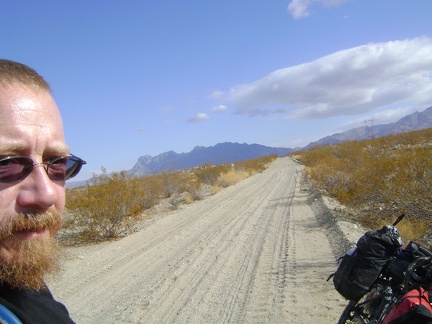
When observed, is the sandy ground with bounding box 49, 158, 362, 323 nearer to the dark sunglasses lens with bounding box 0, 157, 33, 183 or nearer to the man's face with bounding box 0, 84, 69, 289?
the man's face with bounding box 0, 84, 69, 289

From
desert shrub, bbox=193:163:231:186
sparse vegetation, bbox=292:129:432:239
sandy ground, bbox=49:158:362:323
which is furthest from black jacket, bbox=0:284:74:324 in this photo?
desert shrub, bbox=193:163:231:186

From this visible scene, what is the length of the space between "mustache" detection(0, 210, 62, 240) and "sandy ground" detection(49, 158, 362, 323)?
164 inches

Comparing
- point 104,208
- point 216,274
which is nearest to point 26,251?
point 216,274

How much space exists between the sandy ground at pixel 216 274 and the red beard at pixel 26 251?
4.11 m

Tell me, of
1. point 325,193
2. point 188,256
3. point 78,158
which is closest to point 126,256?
point 188,256

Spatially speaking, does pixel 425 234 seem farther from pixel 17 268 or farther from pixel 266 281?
pixel 17 268

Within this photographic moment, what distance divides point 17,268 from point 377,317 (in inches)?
123

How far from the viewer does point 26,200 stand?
115 centimetres

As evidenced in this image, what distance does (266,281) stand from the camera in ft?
19.8

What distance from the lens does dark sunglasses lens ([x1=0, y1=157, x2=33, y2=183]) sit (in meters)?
1.12

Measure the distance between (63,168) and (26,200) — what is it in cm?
27

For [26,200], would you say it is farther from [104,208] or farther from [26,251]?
[104,208]

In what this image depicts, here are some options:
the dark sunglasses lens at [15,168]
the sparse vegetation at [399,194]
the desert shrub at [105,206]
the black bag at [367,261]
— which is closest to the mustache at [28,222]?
the dark sunglasses lens at [15,168]

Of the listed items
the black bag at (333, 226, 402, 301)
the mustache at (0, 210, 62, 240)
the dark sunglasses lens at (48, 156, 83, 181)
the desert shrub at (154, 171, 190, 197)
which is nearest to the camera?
the mustache at (0, 210, 62, 240)
